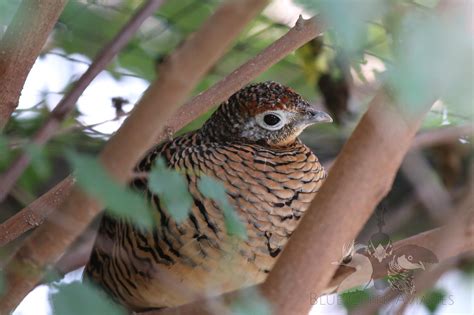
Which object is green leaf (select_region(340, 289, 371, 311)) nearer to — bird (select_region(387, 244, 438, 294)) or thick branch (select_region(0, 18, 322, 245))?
bird (select_region(387, 244, 438, 294))

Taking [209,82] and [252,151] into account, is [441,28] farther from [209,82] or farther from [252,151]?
[209,82]

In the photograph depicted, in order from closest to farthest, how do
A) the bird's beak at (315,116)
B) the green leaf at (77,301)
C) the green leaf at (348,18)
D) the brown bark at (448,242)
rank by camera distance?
the green leaf at (348,18), the green leaf at (77,301), the brown bark at (448,242), the bird's beak at (315,116)

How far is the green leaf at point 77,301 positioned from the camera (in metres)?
0.49

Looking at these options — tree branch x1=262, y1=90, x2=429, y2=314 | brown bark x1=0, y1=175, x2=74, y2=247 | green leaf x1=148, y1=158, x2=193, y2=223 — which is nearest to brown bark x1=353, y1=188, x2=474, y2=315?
tree branch x1=262, y1=90, x2=429, y2=314

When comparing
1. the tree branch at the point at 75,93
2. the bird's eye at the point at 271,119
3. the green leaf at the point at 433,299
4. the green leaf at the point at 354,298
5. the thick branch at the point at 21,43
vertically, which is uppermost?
the bird's eye at the point at 271,119

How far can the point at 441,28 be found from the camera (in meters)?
0.39

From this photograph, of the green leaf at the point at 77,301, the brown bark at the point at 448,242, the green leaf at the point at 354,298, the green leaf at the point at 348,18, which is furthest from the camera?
the green leaf at the point at 354,298

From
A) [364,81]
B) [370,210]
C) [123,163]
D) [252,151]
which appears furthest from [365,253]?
[123,163]

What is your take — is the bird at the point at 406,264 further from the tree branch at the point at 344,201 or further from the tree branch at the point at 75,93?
the tree branch at the point at 75,93

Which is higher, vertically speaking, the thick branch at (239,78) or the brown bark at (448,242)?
the thick branch at (239,78)

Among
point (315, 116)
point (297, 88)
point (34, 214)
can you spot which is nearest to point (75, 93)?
point (34, 214)

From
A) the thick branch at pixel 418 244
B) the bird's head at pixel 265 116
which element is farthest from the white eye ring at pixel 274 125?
the thick branch at pixel 418 244

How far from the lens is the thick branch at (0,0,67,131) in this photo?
2.83 ft

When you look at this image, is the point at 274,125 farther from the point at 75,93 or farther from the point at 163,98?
the point at 163,98
